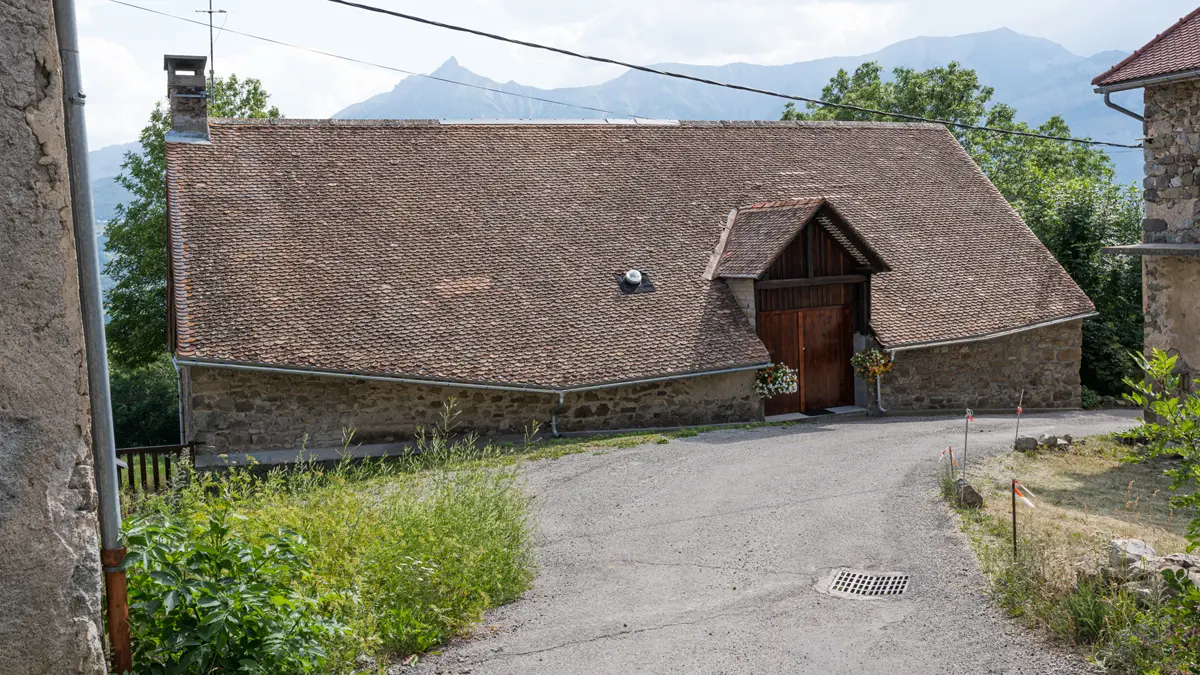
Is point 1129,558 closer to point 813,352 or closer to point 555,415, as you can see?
point 555,415

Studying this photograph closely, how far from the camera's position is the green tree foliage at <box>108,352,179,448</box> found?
33.2 m

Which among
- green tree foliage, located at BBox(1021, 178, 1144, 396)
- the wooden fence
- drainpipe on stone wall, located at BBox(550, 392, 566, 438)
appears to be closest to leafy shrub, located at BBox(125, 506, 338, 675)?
the wooden fence

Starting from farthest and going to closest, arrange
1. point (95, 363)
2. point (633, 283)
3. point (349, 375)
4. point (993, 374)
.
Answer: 1. point (993, 374)
2. point (633, 283)
3. point (349, 375)
4. point (95, 363)

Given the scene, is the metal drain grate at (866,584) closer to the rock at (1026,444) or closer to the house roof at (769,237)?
the rock at (1026,444)

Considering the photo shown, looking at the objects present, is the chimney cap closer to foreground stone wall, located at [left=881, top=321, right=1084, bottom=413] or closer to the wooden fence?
the wooden fence

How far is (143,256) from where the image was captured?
32062 mm

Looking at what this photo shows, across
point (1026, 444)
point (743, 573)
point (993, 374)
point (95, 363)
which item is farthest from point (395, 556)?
point (993, 374)

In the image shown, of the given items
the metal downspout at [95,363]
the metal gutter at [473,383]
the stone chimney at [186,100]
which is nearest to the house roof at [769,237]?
the metal gutter at [473,383]

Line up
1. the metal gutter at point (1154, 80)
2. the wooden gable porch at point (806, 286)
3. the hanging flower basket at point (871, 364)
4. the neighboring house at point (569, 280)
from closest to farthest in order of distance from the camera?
the metal gutter at point (1154, 80) < the neighboring house at point (569, 280) < the wooden gable porch at point (806, 286) < the hanging flower basket at point (871, 364)

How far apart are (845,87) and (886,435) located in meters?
26.7

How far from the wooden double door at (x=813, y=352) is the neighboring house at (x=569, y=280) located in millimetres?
45

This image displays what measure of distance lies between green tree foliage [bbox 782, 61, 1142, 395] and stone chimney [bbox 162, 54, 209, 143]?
18.7 metres

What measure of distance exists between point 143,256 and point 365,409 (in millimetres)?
19425

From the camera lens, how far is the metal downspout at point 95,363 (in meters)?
5.55
